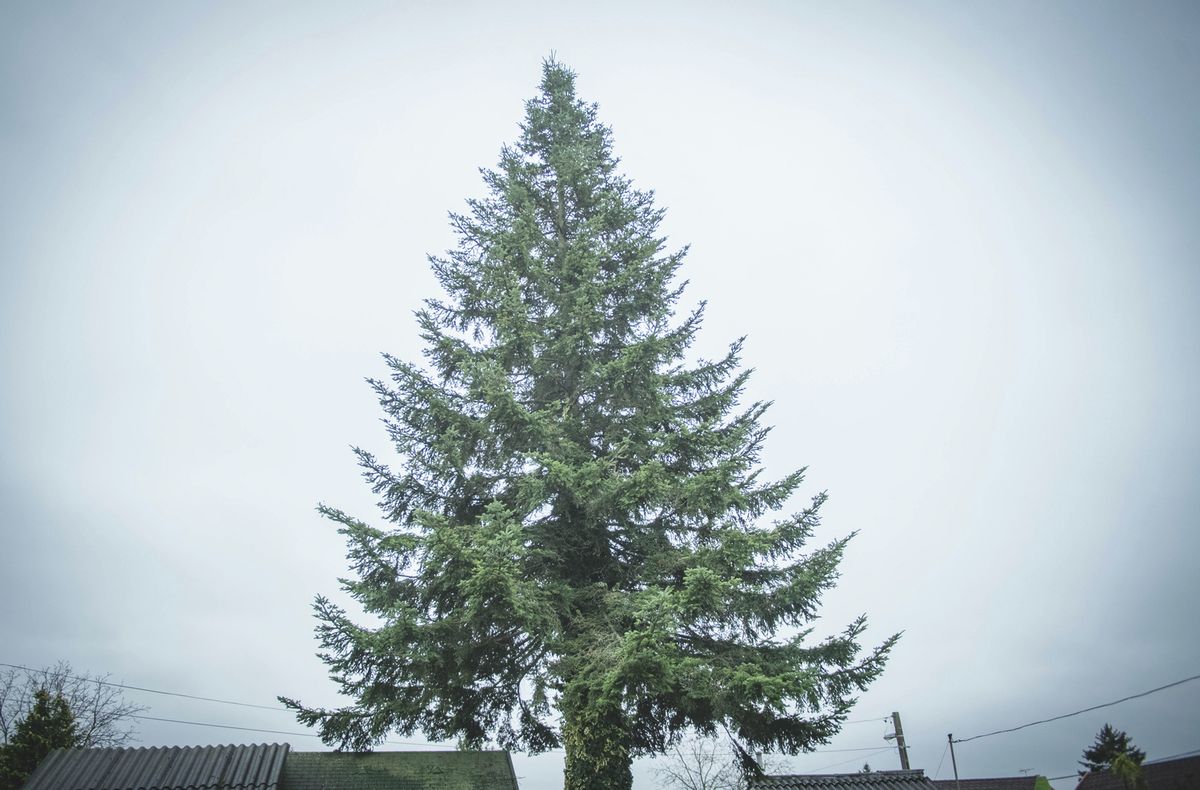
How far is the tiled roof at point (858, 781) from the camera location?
15652 millimetres

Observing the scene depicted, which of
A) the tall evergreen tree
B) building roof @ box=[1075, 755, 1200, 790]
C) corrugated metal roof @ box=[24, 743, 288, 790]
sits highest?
the tall evergreen tree

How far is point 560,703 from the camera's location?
873 cm

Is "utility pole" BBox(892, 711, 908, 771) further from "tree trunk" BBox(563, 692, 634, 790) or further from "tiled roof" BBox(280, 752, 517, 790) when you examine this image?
"tree trunk" BBox(563, 692, 634, 790)

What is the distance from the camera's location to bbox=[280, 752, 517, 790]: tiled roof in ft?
48.7

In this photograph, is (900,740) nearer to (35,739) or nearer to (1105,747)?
(35,739)

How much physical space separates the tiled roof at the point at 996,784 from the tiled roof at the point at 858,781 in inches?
887

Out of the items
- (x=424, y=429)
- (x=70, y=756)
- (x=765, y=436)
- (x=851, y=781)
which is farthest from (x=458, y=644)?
(x=851, y=781)

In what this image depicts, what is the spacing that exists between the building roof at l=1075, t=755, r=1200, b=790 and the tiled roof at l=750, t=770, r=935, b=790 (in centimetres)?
1052

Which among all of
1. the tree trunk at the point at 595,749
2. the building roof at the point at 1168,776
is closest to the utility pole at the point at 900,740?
the building roof at the point at 1168,776

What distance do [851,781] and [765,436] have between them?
37.7 feet

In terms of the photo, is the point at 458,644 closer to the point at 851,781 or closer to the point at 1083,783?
the point at 851,781

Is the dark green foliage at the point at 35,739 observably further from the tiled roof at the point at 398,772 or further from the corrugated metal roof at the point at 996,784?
the corrugated metal roof at the point at 996,784

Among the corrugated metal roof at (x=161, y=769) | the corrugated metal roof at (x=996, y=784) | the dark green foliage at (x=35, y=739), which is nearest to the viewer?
the corrugated metal roof at (x=161, y=769)

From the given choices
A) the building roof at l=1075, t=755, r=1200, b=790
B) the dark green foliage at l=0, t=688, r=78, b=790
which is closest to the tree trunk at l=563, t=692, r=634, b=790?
the dark green foliage at l=0, t=688, r=78, b=790
